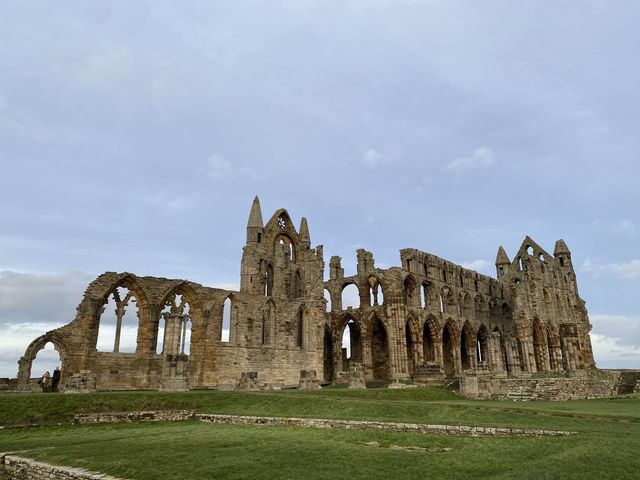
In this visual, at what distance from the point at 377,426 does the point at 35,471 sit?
7872 millimetres

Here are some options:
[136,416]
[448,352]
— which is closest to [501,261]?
[448,352]

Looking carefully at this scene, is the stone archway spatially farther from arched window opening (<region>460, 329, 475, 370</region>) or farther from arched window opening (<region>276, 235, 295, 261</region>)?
arched window opening (<region>460, 329, 475, 370</region>)

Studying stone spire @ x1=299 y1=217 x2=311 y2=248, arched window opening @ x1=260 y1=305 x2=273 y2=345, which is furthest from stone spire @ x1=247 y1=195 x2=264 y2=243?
arched window opening @ x1=260 y1=305 x2=273 y2=345

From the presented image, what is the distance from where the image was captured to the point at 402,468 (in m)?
7.82

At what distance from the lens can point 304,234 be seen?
139 feet

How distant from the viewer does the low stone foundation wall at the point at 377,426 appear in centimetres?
1084

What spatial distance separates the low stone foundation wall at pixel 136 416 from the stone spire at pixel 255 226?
71.6 feet

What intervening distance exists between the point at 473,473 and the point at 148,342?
21.0 m

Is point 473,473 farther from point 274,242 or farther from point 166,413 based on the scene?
point 274,242

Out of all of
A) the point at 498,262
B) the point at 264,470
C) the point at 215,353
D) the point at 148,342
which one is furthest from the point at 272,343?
the point at 498,262

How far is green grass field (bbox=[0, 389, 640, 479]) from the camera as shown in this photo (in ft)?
24.7

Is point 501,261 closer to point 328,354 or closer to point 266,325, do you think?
point 328,354

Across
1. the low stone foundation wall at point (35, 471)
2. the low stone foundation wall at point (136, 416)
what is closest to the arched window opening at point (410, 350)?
the low stone foundation wall at point (136, 416)

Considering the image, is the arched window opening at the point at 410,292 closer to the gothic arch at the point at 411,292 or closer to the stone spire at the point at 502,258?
the gothic arch at the point at 411,292
